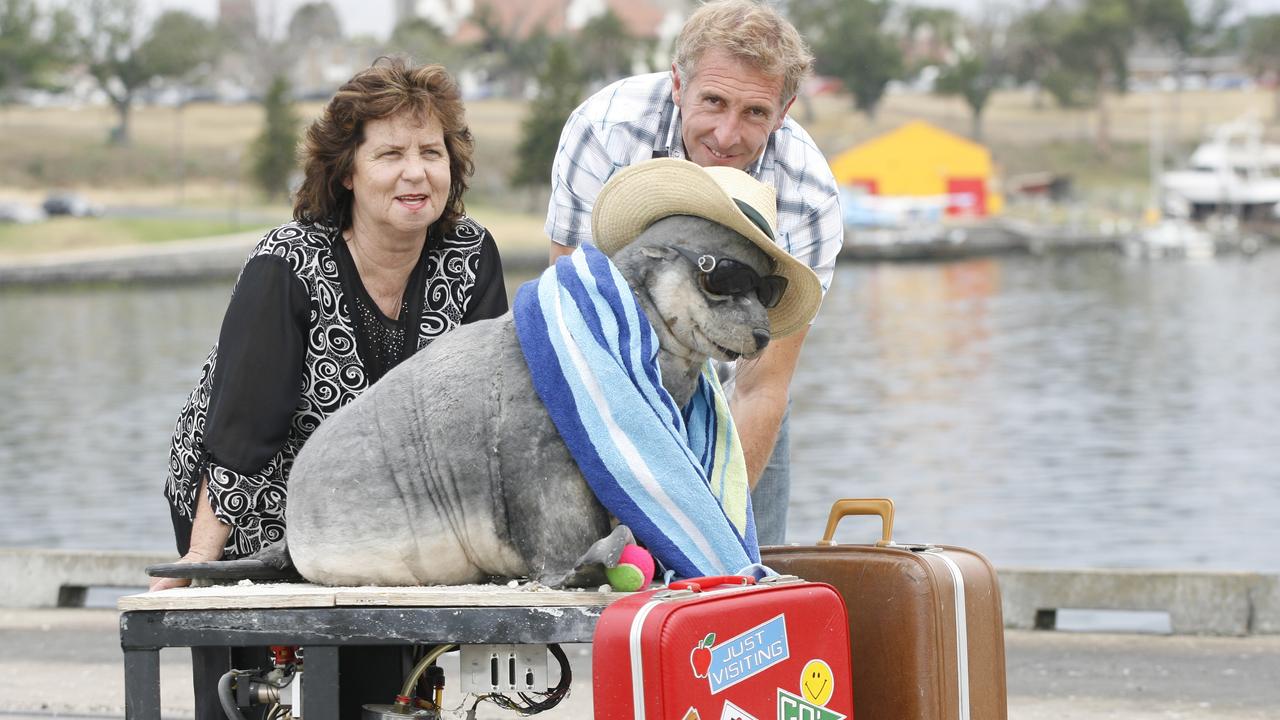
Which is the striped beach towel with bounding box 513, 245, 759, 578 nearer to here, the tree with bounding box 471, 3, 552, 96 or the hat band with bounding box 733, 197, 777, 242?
the hat band with bounding box 733, 197, 777, 242

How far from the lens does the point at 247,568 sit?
3617mm

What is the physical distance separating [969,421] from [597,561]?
21.3 meters

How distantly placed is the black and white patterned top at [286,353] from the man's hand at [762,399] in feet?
2.23

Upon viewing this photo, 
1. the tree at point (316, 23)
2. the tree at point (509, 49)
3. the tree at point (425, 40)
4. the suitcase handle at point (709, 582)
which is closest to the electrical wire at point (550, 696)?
the suitcase handle at point (709, 582)

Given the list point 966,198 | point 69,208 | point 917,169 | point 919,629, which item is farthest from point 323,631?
point 966,198

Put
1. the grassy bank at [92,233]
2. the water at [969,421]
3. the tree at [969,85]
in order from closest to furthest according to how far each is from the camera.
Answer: the water at [969,421], the grassy bank at [92,233], the tree at [969,85]

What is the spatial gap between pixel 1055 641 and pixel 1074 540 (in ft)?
25.8

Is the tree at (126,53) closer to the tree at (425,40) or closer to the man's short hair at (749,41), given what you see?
the tree at (425,40)

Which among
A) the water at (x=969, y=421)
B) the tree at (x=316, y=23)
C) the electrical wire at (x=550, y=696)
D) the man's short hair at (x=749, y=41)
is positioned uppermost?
the tree at (x=316, y=23)

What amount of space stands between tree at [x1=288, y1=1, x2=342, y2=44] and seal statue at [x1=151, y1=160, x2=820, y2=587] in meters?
126

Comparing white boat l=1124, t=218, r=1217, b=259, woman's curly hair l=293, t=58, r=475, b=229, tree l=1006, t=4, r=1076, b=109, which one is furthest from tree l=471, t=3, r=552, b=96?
woman's curly hair l=293, t=58, r=475, b=229

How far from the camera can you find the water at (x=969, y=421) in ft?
50.3

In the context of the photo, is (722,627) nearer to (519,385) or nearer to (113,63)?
(519,385)

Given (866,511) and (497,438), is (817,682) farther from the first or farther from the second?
(497,438)
